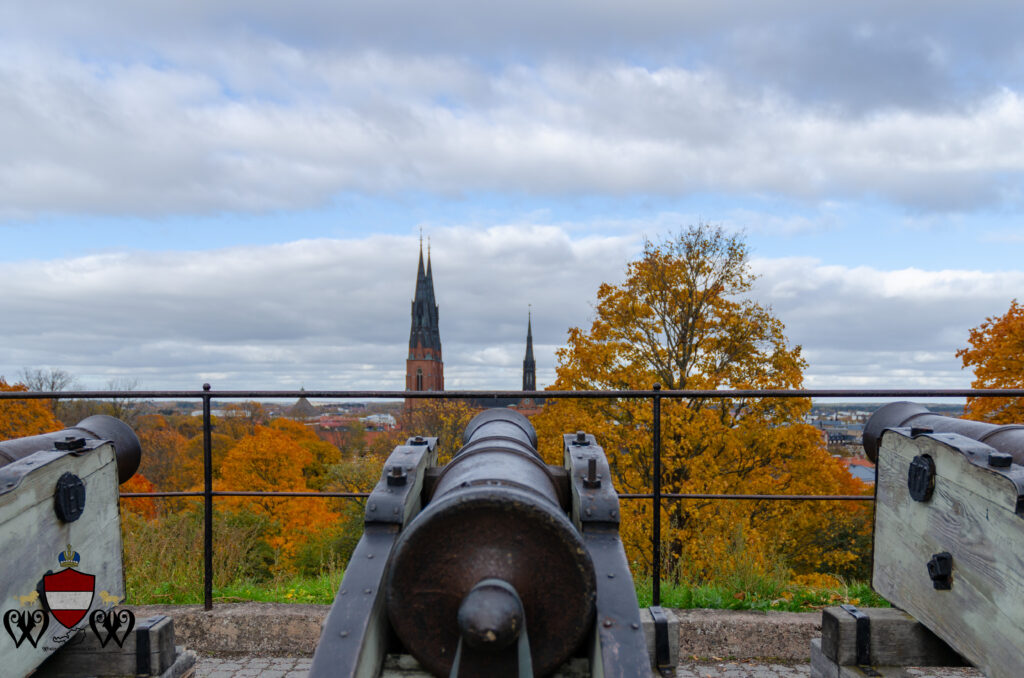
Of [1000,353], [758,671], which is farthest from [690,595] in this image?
[1000,353]

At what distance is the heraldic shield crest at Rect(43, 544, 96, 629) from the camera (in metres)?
2.35

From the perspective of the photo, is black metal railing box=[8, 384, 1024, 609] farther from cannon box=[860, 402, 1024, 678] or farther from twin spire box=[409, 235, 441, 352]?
twin spire box=[409, 235, 441, 352]

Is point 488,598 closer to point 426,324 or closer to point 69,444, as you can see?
point 69,444

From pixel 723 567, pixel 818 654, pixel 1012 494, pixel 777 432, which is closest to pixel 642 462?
pixel 777 432

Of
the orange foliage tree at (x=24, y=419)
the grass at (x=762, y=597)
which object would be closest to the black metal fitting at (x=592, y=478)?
the grass at (x=762, y=597)

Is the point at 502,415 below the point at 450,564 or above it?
above

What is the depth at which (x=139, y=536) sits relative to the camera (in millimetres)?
5297

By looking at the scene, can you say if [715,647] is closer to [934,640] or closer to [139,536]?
[934,640]

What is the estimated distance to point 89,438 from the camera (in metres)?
2.75

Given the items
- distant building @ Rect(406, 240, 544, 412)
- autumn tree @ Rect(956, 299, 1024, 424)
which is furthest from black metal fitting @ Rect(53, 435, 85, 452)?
distant building @ Rect(406, 240, 544, 412)

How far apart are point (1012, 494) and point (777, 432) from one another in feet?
41.3

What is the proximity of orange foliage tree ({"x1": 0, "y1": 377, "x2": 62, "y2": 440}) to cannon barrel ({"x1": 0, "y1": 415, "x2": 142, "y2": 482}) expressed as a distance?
20.4 meters

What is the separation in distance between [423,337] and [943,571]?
80208mm

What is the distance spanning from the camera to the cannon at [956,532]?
2.04 metres
